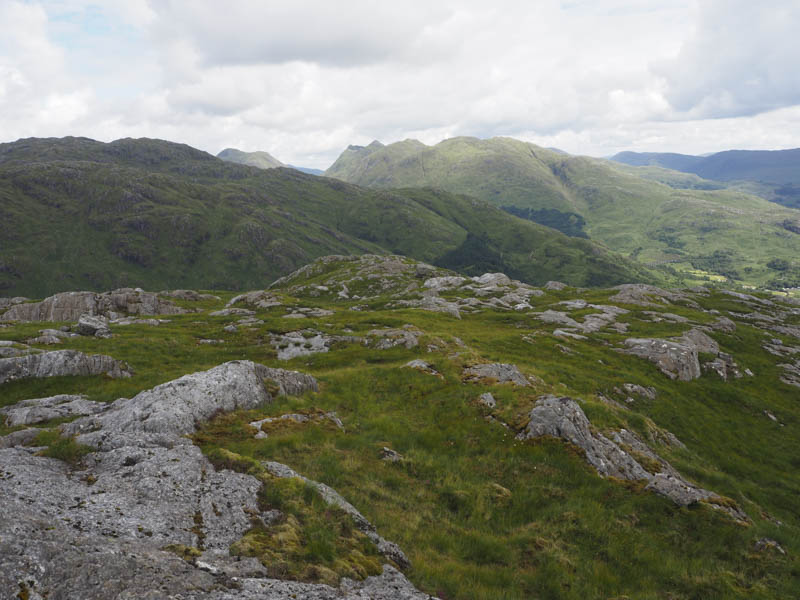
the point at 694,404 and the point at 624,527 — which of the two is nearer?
the point at 624,527

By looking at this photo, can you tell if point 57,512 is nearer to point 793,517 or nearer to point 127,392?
point 127,392

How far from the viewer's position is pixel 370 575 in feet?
41.4

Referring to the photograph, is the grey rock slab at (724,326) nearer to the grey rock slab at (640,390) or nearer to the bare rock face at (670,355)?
the bare rock face at (670,355)

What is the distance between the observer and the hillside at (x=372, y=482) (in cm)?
1167

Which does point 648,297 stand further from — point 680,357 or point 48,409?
point 48,409

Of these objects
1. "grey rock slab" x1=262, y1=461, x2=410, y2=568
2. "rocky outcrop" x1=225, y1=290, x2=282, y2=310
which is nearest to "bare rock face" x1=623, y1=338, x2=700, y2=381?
"grey rock slab" x1=262, y1=461, x2=410, y2=568

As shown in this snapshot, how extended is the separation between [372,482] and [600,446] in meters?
15.4

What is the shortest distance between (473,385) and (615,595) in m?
21.0

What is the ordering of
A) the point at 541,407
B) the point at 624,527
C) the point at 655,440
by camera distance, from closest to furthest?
the point at 624,527 < the point at 541,407 < the point at 655,440

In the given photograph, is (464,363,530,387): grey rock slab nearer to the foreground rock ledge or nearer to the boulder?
the foreground rock ledge

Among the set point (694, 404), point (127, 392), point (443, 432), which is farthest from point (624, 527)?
point (694, 404)

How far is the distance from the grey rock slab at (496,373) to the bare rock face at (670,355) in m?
41.0

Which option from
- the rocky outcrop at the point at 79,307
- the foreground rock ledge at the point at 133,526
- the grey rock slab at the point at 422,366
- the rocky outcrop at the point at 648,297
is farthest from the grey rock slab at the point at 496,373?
the rocky outcrop at the point at 648,297

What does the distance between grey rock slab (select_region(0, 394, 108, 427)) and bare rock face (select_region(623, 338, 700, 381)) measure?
76257mm
